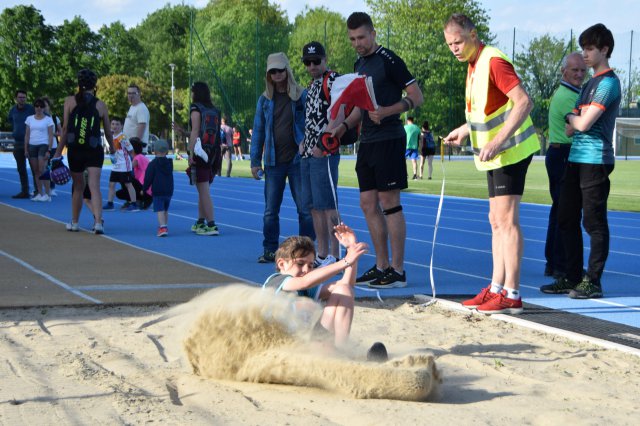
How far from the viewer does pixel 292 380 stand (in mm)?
4445

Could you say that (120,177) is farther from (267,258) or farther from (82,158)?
(267,258)

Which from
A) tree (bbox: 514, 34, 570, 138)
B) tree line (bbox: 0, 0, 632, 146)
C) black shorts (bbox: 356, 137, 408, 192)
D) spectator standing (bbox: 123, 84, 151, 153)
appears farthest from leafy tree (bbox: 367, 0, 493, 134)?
black shorts (bbox: 356, 137, 408, 192)

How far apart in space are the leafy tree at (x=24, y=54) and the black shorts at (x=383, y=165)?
232ft

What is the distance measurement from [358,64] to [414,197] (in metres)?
11.3

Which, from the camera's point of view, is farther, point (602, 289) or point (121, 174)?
point (121, 174)

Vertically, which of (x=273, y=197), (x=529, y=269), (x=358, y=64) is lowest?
(x=529, y=269)

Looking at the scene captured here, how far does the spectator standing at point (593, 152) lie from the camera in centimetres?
710

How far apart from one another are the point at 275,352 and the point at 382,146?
3.44 metres

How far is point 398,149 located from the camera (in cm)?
765

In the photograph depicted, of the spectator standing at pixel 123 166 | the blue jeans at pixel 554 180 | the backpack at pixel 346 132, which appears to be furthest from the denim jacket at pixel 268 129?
the spectator standing at pixel 123 166

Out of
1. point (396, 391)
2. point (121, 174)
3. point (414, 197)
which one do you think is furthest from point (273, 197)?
point (414, 197)

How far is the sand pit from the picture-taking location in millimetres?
4258

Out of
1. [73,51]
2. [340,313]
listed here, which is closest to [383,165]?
[340,313]

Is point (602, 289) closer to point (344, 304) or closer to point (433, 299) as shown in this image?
point (433, 299)
